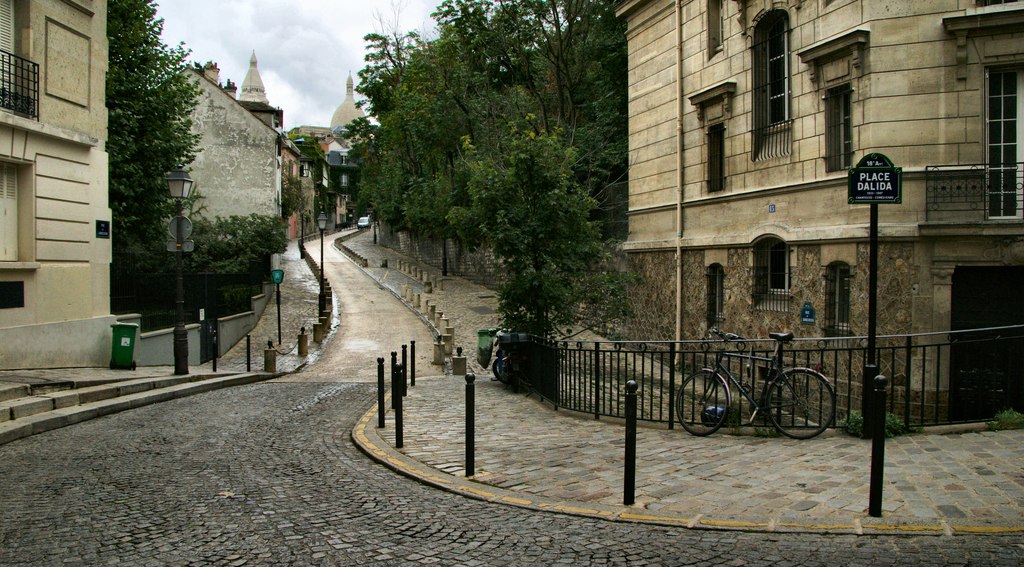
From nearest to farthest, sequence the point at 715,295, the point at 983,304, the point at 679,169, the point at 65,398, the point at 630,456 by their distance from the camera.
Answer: the point at 630,456, the point at 65,398, the point at 983,304, the point at 715,295, the point at 679,169

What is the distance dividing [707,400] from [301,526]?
501cm

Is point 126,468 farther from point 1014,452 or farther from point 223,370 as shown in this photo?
point 223,370

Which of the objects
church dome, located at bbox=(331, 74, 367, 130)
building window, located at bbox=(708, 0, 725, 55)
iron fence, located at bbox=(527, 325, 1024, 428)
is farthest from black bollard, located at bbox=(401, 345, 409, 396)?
church dome, located at bbox=(331, 74, 367, 130)

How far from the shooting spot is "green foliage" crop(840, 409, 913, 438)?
7789 mm

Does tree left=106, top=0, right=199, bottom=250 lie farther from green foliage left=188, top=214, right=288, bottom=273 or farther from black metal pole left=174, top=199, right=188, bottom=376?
black metal pole left=174, top=199, right=188, bottom=376

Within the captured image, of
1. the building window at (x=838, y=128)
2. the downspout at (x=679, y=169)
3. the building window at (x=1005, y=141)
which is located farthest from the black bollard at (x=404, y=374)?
the building window at (x=1005, y=141)

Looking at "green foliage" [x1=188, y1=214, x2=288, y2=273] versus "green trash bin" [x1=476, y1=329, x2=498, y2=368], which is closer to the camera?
"green trash bin" [x1=476, y1=329, x2=498, y2=368]

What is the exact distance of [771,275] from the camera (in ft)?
49.5

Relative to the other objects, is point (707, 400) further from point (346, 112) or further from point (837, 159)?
point (346, 112)

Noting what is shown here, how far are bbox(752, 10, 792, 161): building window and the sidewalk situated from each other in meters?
8.38

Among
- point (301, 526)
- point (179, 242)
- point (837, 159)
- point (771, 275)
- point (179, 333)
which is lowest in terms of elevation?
Answer: point (301, 526)

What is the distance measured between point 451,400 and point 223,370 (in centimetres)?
828

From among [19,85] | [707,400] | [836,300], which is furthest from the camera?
[836,300]

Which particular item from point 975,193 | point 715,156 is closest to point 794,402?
point 975,193
